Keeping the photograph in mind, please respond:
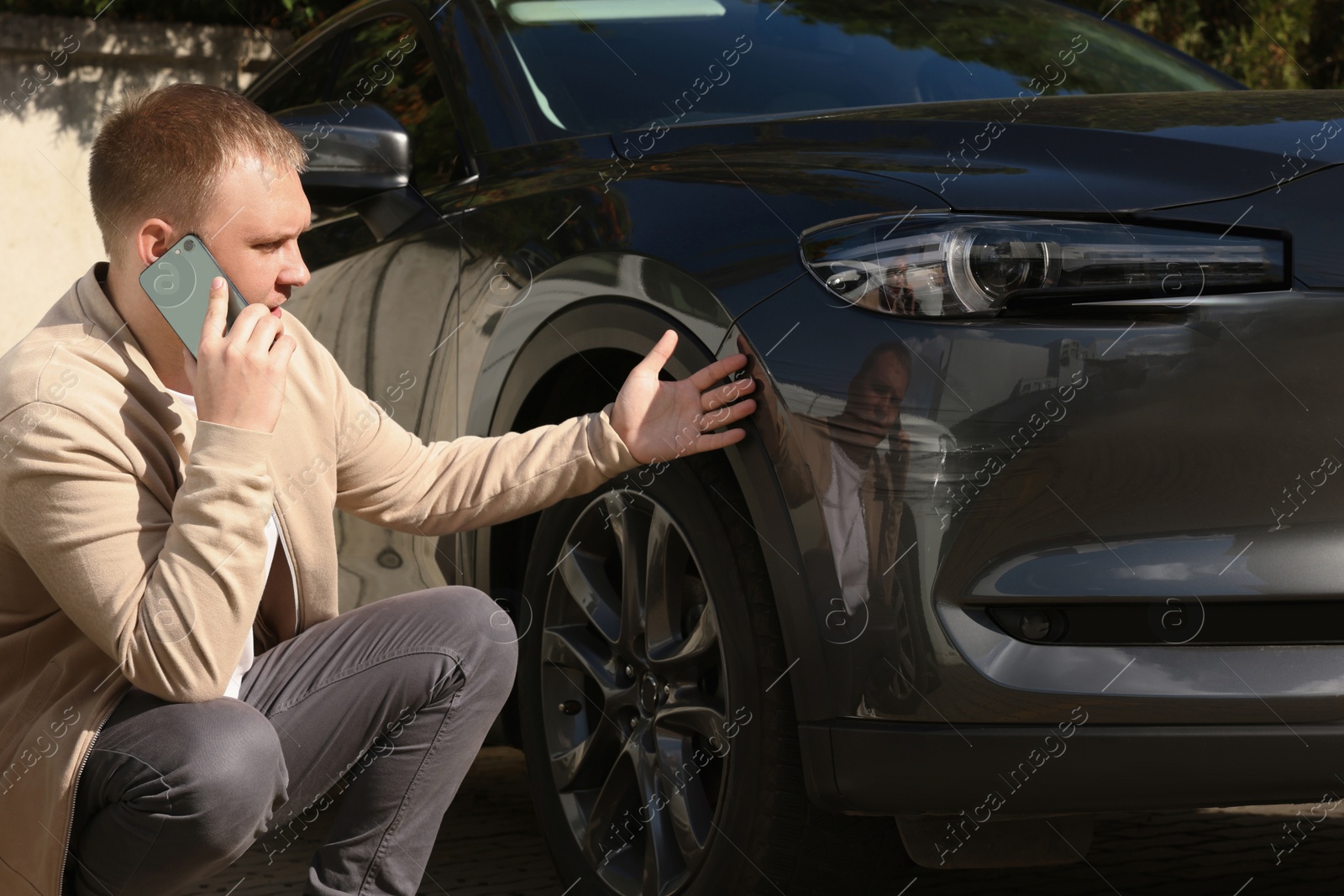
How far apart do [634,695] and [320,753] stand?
1.78ft

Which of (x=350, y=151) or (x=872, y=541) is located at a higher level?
(x=350, y=151)

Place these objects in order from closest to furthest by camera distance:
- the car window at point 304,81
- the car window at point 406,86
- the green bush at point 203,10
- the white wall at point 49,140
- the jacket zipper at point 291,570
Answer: the jacket zipper at point 291,570
the car window at point 406,86
the car window at point 304,81
the white wall at point 49,140
the green bush at point 203,10

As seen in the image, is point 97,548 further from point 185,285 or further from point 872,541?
point 872,541

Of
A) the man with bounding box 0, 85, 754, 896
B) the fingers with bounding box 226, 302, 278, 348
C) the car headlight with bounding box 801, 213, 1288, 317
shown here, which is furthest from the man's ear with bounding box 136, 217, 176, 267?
the car headlight with bounding box 801, 213, 1288, 317

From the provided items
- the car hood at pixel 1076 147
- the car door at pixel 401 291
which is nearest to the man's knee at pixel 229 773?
the car door at pixel 401 291

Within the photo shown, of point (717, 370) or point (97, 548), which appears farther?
point (717, 370)

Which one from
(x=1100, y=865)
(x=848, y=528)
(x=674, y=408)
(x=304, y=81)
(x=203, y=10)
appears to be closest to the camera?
(x=848, y=528)

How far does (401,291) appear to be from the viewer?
10.8 ft

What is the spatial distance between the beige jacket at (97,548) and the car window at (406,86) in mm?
1169

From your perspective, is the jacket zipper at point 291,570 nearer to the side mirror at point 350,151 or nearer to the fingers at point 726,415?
the fingers at point 726,415

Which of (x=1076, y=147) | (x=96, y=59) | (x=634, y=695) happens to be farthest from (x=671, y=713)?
(x=96, y=59)

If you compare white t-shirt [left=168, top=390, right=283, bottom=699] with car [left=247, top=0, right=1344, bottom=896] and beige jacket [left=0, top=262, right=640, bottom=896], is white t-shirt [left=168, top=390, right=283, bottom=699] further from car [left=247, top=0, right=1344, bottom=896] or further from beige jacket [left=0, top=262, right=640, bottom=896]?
car [left=247, top=0, right=1344, bottom=896]

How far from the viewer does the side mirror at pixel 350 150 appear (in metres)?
3.17

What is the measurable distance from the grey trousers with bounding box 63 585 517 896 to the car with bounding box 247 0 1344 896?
31cm
